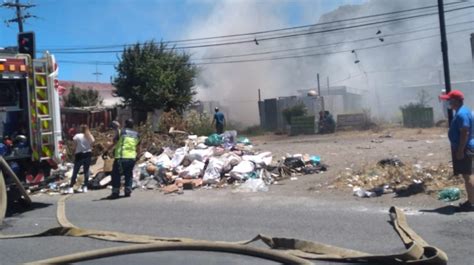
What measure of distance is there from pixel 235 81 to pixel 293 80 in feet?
57.6

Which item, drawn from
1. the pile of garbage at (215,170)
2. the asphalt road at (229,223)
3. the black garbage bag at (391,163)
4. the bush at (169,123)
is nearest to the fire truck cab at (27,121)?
the asphalt road at (229,223)

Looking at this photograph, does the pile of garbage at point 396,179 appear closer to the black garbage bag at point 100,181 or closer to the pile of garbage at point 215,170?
the pile of garbage at point 215,170

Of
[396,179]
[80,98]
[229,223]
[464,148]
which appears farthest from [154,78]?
[464,148]

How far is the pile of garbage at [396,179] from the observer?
971cm

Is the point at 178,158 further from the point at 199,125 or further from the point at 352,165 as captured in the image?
the point at 199,125

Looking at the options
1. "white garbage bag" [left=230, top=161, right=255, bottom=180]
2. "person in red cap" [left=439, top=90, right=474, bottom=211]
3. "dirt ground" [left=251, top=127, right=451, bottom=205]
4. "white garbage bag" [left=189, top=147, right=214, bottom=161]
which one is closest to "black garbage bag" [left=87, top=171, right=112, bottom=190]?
"white garbage bag" [left=189, top=147, right=214, bottom=161]

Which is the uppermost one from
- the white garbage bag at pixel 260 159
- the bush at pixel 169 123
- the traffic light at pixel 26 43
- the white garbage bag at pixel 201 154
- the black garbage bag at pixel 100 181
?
the traffic light at pixel 26 43

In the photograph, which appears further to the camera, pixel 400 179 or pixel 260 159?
pixel 260 159

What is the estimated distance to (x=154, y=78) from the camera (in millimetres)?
28188

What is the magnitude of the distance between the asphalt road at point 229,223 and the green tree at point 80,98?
28.9 m

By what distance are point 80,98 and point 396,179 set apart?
32553 millimetres

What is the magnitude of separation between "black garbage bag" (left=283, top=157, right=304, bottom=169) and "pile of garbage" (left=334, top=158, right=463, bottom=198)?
1.39 meters

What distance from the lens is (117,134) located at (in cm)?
1202

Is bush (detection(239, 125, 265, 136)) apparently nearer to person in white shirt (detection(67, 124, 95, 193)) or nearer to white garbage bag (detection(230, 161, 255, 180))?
white garbage bag (detection(230, 161, 255, 180))
